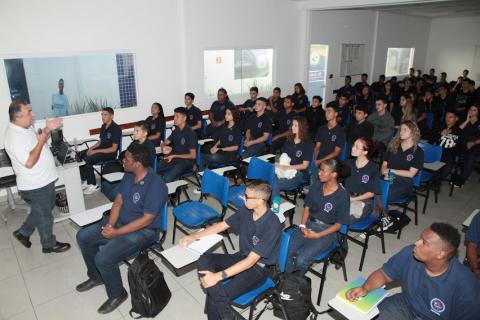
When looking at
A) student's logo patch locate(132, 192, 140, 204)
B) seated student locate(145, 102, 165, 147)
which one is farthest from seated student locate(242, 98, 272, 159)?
student's logo patch locate(132, 192, 140, 204)

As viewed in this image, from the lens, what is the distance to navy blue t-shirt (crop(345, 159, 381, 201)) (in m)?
3.51

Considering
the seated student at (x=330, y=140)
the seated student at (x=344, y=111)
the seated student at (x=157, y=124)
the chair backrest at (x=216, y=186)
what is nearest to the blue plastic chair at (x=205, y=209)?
the chair backrest at (x=216, y=186)

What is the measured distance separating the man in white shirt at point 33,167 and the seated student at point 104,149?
5.54 feet

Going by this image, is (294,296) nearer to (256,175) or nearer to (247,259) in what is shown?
(247,259)

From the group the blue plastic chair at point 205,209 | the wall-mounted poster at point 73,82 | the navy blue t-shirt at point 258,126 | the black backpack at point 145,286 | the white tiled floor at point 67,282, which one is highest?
the wall-mounted poster at point 73,82

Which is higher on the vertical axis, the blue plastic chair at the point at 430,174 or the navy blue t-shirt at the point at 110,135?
the navy blue t-shirt at the point at 110,135

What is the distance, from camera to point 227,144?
5.39 meters

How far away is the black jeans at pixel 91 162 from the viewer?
17.5 ft

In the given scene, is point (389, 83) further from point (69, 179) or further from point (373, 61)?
point (69, 179)

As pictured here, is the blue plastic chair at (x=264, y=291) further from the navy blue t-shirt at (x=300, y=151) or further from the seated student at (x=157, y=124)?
the seated student at (x=157, y=124)

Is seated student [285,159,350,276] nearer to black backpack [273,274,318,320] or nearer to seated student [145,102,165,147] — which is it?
black backpack [273,274,318,320]

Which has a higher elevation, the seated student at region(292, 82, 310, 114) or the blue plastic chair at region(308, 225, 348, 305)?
the seated student at region(292, 82, 310, 114)

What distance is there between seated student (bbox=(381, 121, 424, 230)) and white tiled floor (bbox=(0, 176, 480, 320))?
0.62m

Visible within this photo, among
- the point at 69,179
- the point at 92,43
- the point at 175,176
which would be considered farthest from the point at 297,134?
the point at 92,43
